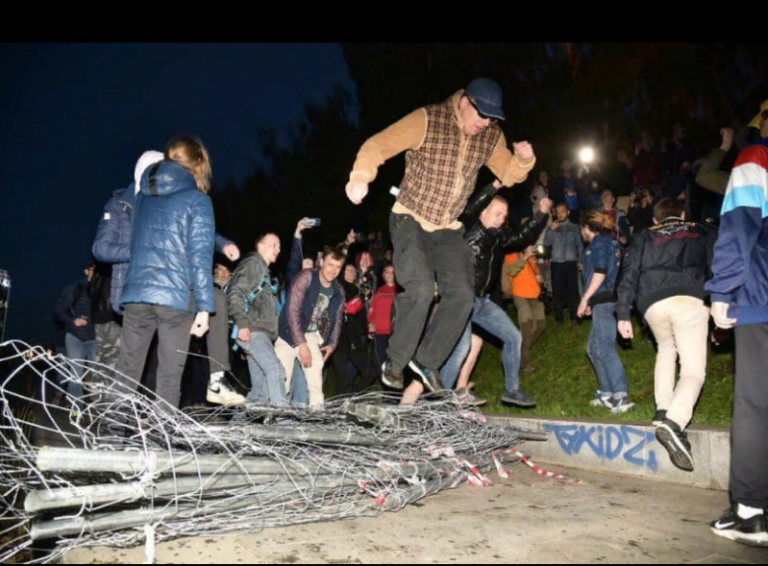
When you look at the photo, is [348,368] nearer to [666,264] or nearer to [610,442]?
[610,442]

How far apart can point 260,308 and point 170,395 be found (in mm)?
2053

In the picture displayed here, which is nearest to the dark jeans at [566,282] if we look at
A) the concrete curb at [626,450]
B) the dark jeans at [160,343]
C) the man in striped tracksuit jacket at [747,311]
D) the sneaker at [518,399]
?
the sneaker at [518,399]

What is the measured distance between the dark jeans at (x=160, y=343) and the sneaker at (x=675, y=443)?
3.24 meters

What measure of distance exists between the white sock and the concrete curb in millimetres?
1136

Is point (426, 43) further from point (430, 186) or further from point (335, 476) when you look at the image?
point (335, 476)

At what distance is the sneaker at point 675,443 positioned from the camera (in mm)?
4219

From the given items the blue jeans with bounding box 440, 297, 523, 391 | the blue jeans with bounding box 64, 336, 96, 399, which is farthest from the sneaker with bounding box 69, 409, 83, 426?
the blue jeans with bounding box 64, 336, 96, 399

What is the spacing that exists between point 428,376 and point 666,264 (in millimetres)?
2120

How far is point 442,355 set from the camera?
5.12m

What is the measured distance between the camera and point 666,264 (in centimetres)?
516

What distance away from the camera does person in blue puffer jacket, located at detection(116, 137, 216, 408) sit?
4.11 meters

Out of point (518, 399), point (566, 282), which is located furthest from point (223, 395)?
point (566, 282)

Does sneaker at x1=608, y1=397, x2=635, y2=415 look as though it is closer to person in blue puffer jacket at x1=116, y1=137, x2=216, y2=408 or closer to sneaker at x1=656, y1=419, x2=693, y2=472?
sneaker at x1=656, y1=419, x2=693, y2=472

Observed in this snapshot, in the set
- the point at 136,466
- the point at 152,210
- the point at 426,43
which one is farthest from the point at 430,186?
the point at 426,43
